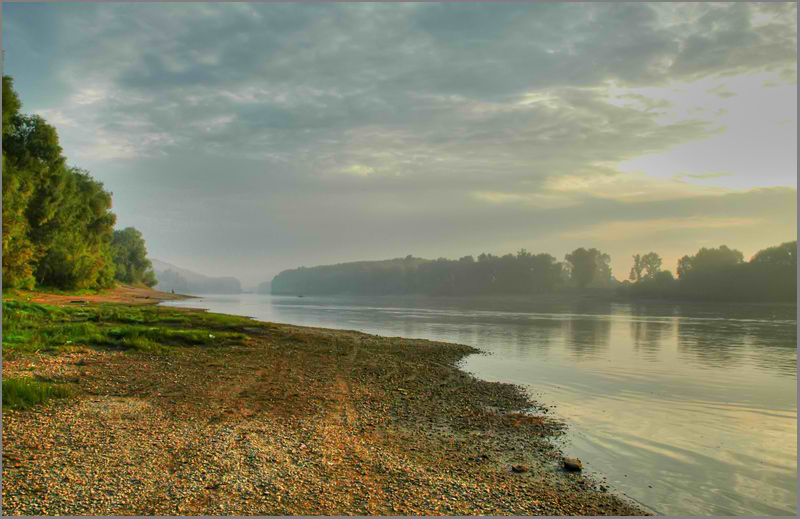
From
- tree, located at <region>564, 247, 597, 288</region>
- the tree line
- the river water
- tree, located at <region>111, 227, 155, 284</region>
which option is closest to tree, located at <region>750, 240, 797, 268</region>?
tree, located at <region>564, 247, 597, 288</region>

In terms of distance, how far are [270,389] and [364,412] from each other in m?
3.86

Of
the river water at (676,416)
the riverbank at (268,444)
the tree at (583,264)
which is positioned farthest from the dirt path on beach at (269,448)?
the tree at (583,264)

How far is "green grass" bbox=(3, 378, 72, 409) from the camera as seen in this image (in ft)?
36.9

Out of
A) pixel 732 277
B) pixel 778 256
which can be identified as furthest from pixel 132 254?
pixel 778 256

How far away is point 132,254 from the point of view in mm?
124500

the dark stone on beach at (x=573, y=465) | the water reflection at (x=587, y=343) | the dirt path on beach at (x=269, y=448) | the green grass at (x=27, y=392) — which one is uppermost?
the green grass at (x=27, y=392)

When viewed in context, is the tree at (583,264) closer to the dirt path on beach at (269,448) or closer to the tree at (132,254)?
the tree at (132,254)

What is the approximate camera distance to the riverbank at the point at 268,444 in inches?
305

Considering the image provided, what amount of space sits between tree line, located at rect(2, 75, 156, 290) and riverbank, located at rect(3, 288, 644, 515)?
31794mm

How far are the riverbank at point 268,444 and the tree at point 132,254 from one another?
368 ft

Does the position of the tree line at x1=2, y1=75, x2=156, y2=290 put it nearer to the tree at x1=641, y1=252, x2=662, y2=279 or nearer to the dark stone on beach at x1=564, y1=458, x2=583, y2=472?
the dark stone on beach at x1=564, y1=458, x2=583, y2=472

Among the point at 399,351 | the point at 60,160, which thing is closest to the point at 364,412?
the point at 399,351

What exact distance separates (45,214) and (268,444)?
189 ft

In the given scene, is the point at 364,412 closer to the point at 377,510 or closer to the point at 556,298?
the point at 377,510
